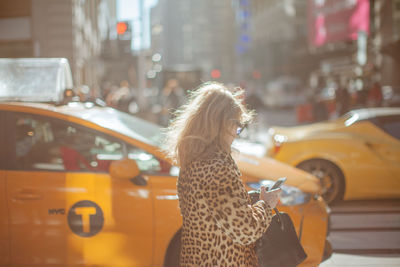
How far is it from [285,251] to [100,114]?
2.56 meters

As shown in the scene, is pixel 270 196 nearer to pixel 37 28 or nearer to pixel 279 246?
pixel 279 246

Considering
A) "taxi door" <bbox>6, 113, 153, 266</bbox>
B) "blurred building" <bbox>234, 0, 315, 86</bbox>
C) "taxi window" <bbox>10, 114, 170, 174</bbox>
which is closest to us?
"taxi door" <bbox>6, 113, 153, 266</bbox>

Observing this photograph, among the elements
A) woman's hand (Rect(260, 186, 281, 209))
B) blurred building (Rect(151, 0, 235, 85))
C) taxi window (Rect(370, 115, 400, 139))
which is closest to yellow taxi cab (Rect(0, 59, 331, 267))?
woman's hand (Rect(260, 186, 281, 209))

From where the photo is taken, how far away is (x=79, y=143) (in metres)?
4.97

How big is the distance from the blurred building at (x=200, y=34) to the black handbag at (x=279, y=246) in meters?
137

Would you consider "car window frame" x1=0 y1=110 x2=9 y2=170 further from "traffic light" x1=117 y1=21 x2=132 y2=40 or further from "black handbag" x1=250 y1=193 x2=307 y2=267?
"traffic light" x1=117 y1=21 x2=132 y2=40

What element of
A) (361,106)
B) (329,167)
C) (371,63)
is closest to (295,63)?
(371,63)

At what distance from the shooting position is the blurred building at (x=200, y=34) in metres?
142

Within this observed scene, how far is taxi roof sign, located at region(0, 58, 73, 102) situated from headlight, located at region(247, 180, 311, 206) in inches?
81.5

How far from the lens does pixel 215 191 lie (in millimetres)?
2395

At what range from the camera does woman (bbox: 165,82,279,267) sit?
2.40 metres

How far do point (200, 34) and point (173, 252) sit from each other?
154m

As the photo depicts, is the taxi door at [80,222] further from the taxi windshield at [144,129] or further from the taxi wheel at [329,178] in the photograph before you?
the taxi wheel at [329,178]

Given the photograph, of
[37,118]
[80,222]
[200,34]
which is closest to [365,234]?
[80,222]
